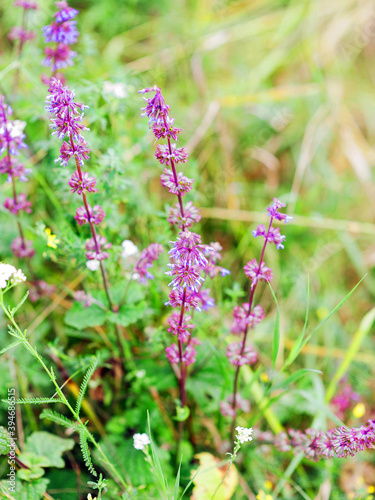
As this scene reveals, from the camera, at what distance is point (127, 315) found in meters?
2.20

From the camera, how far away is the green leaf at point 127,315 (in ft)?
7.00

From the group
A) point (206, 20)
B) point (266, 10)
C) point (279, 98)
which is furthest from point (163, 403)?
point (266, 10)

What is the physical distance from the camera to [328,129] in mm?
4184

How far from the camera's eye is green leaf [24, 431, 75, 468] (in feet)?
6.96

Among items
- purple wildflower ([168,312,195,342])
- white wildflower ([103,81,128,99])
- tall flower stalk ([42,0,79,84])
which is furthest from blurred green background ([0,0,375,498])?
purple wildflower ([168,312,195,342])

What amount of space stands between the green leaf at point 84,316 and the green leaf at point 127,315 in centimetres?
6

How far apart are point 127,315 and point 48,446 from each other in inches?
29.2

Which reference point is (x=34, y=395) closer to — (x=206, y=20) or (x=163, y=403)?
(x=163, y=403)

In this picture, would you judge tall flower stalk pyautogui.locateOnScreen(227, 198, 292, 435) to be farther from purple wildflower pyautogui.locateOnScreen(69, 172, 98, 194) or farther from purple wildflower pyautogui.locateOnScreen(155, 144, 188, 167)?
purple wildflower pyautogui.locateOnScreen(69, 172, 98, 194)

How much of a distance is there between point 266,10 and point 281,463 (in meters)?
4.29

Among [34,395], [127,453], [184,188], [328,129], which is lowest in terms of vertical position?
[127,453]

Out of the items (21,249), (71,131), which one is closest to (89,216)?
(71,131)

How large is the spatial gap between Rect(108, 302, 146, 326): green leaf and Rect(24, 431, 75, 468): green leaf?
62 cm

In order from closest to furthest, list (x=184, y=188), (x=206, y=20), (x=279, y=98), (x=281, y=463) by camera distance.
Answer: (x=184, y=188), (x=281, y=463), (x=279, y=98), (x=206, y=20)
